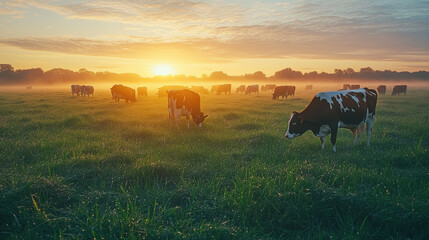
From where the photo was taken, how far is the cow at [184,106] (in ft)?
40.4

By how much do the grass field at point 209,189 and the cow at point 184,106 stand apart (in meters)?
2.58

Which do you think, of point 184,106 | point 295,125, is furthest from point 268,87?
point 295,125

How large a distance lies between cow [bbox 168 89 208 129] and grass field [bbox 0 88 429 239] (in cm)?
258

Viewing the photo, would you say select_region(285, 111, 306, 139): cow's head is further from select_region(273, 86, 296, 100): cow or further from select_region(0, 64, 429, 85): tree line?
select_region(0, 64, 429, 85): tree line

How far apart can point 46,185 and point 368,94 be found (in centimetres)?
1036

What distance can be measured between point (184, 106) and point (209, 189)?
768 centimetres

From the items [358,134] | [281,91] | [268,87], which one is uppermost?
[268,87]

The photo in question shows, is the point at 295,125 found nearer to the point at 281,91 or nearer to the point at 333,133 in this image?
the point at 333,133

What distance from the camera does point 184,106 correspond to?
40.7ft

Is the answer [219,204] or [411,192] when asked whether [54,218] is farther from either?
[411,192]

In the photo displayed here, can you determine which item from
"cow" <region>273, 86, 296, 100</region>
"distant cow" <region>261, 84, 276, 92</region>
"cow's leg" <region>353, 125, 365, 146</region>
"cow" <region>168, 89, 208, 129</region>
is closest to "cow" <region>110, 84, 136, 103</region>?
"cow" <region>168, 89, 208, 129</region>

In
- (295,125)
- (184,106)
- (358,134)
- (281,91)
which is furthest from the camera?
(281,91)

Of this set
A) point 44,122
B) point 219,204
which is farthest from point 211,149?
point 44,122

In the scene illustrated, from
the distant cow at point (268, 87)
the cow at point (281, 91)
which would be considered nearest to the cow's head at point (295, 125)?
the cow at point (281, 91)
